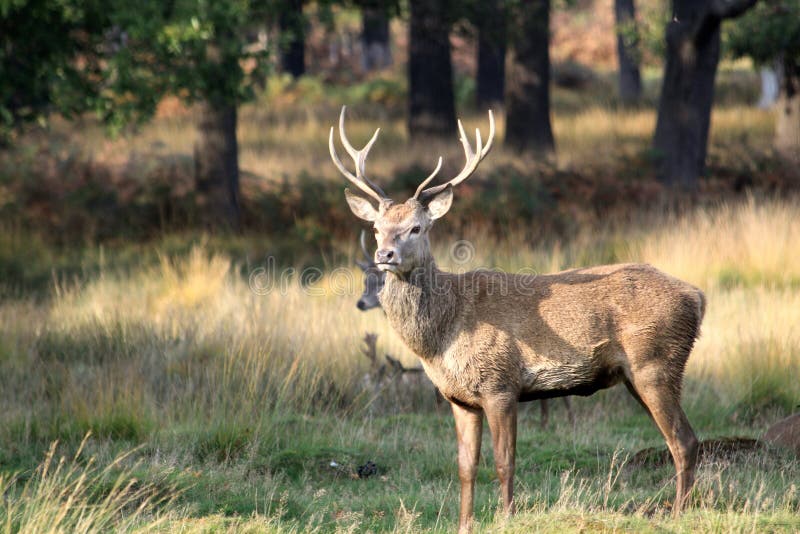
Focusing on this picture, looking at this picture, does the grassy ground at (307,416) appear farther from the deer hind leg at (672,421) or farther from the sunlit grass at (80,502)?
the deer hind leg at (672,421)

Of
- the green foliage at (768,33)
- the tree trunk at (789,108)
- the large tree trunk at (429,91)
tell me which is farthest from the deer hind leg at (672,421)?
the large tree trunk at (429,91)

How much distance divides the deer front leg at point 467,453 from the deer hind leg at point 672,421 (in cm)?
94

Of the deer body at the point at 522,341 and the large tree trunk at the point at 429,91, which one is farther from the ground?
the large tree trunk at the point at 429,91

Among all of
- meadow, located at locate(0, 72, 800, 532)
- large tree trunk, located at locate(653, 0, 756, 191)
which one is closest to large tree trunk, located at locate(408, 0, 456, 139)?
meadow, located at locate(0, 72, 800, 532)

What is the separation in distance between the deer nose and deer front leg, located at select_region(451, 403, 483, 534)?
1018mm

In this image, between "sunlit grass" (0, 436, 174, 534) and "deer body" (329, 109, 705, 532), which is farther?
"deer body" (329, 109, 705, 532)

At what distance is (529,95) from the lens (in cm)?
1948

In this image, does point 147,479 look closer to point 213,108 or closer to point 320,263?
point 320,263

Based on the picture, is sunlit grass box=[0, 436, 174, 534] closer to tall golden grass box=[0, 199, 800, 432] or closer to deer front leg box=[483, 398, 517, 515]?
tall golden grass box=[0, 199, 800, 432]

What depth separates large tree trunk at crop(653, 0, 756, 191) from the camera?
650 inches

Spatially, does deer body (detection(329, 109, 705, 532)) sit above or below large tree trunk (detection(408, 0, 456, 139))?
below

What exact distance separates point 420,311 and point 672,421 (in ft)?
5.13

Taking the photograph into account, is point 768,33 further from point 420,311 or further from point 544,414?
point 420,311

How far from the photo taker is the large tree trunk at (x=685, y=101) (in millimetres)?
16516
